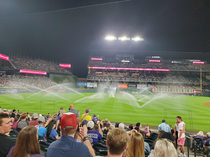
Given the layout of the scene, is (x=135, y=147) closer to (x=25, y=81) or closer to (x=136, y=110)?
(x=136, y=110)

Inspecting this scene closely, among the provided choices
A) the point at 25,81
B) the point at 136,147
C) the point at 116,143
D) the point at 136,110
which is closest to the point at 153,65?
the point at 136,110

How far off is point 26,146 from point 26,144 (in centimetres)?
3

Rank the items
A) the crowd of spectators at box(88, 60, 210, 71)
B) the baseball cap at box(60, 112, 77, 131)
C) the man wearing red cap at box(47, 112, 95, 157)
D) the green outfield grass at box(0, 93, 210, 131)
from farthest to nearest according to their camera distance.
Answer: the crowd of spectators at box(88, 60, 210, 71), the green outfield grass at box(0, 93, 210, 131), the baseball cap at box(60, 112, 77, 131), the man wearing red cap at box(47, 112, 95, 157)

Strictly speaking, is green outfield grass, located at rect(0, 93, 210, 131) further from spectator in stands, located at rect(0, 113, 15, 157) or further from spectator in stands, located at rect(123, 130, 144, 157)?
spectator in stands, located at rect(0, 113, 15, 157)

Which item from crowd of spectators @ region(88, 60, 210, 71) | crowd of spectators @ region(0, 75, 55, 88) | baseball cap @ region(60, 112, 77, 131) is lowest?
baseball cap @ region(60, 112, 77, 131)

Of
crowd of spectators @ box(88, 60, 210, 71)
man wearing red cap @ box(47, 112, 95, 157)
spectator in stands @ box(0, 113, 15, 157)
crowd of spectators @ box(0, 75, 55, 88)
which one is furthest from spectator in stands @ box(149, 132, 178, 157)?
crowd of spectators @ box(88, 60, 210, 71)

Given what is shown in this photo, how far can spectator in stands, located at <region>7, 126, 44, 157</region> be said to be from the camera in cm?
194

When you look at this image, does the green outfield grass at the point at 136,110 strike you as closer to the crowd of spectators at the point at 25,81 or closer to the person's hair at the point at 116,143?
the person's hair at the point at 116,143

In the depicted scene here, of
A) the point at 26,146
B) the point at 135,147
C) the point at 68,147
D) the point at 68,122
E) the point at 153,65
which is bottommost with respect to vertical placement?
the point at 135,147

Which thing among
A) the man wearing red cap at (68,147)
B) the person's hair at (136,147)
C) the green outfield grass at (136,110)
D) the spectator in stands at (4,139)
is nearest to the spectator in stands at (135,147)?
the person's hair at (136,147)

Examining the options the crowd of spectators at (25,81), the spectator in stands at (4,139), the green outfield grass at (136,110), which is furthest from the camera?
the crowd of spectators at (25,81)

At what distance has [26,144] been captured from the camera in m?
2.02

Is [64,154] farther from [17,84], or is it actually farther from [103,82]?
[103,82]

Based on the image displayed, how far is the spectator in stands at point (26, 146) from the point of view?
1938mm
